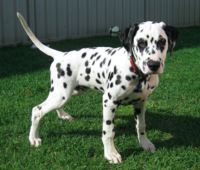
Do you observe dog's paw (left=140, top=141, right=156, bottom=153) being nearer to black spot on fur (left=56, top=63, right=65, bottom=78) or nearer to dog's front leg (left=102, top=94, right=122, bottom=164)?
dog's front leg (left=102, top=94, right=122, bottom=164)

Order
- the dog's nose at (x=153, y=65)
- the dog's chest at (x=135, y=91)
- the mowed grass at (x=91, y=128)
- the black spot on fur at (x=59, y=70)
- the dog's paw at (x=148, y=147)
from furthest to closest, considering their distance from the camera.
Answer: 1. the black spot on fur at (x=59, y=70)
2. the dog's paw at (x=148, y=147)
3. the mowed grass at (x=91, y=128)
4. the dog's chest at (x=135, y=91)
5. the dog's nose at (x=153, y=65)

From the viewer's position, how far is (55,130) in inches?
169

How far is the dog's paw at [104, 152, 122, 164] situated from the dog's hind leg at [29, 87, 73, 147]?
94cm

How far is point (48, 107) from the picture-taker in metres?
3.92

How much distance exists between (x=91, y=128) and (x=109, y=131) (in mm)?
957

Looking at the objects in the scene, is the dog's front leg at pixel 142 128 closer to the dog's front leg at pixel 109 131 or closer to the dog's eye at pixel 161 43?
the dog's front leg at pixel 109 131

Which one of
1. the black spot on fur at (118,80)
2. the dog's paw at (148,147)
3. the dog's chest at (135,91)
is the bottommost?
the dog's paw at (148,147)

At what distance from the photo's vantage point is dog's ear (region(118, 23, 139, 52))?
10.3 ft

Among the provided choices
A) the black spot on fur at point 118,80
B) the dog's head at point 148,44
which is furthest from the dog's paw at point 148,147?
the dog's head at point 148,44

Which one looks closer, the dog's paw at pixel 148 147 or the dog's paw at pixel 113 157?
the dog's paw at pixel 113 157

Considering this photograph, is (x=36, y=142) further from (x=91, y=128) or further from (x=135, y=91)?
(x=135, y=91)

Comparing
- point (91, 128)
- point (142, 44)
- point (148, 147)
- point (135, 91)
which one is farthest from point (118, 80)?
point (91, 128)

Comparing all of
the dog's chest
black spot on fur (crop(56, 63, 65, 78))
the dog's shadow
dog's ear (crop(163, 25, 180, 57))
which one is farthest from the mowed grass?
dog's ear (crop(163, 25, 180, 57))

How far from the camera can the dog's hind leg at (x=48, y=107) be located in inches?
153
